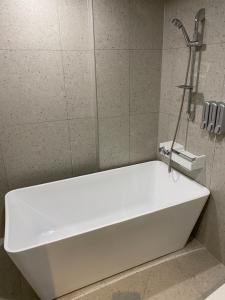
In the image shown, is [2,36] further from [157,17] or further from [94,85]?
[157,17]

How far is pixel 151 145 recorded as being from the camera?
93.0 inches

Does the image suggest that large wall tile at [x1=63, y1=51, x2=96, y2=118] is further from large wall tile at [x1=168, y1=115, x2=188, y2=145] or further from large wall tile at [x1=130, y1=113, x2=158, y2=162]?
large wall tile at [x1=168, y1=115, x2=188, y2=145]

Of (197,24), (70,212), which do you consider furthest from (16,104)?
(197,24)

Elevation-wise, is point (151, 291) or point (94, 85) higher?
point (94, 85)

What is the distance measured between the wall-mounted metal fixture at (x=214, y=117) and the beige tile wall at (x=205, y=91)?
8 cm

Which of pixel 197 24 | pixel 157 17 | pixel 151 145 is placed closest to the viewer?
pixel 197 24

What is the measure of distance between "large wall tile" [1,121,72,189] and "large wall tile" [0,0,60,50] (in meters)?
0.63

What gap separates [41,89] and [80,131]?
1.62 feet

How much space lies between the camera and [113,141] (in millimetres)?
2172

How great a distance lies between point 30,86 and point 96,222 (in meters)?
1.34

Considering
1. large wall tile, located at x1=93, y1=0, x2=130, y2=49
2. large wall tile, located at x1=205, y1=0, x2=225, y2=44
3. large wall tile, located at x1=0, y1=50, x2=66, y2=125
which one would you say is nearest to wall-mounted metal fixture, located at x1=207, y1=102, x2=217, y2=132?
large wall tile, located at x1=205, y1=0, x2=225, y2=44

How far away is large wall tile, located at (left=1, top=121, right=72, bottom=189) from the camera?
1.85 metres

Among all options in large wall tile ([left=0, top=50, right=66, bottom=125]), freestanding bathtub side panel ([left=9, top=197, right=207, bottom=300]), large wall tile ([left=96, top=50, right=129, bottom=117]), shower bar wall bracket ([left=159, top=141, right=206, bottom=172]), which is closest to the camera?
freestanding bathtub side panel ([left=9, top=197, right=207, bottom=300])

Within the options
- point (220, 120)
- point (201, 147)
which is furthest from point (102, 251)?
point (220, 120)
